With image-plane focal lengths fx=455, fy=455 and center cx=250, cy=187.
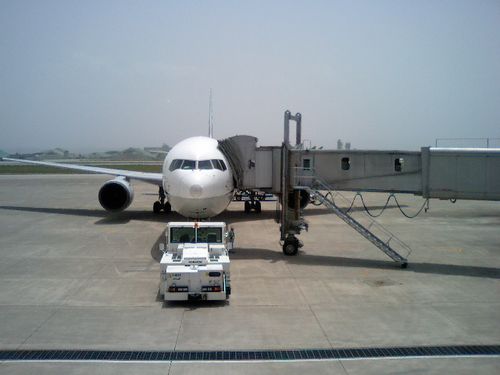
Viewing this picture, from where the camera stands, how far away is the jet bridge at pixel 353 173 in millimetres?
16031

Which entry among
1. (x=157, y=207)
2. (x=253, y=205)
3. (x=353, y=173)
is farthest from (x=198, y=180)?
(x=253, y=205)

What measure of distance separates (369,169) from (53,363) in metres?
12.7

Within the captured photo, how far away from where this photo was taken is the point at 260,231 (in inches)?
891

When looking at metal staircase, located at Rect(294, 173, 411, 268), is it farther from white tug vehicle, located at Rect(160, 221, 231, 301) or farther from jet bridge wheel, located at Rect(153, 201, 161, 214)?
jet bridge wheel, located at Rect(153, 201, 161, 214)

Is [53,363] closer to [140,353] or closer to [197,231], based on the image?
[140,353]

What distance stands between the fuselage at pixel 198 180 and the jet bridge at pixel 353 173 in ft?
3.54

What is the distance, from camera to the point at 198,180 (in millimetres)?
17031

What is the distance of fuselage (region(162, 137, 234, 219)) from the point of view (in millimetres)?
16891

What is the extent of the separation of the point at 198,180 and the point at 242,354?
898 cm

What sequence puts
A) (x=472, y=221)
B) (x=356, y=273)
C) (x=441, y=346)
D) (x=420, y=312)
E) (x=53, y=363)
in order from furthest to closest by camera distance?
1. (x=472, y=221)
2. (x=356, y=273)
3. (x=420, y=312)
4. (x=441, y=346)
5. (x=53, y=363)

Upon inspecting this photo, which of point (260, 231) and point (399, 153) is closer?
point (399, 153)

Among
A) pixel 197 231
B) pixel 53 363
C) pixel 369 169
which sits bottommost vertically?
pixel 53 363

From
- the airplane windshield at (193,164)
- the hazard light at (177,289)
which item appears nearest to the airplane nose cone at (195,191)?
the airplane windshield at (193,164)

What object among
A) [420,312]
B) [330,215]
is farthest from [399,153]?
[330,215]
